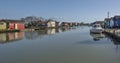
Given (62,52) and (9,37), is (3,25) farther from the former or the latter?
(62,52)

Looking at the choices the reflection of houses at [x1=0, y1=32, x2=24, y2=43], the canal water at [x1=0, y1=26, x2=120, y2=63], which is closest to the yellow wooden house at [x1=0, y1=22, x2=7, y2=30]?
the reflection of houses at [x1=0, y1=32, x2=24, y2=43]

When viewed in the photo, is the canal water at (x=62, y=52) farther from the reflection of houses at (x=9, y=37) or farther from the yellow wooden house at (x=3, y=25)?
the yellow wooden house at (x=3, y=25)

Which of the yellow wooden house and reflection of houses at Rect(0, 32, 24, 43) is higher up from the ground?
the yellow wooden house

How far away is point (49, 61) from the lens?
1237 centimetres

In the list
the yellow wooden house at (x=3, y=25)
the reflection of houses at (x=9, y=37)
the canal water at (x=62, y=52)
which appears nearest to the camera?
the canal water at (x=62, y=52)

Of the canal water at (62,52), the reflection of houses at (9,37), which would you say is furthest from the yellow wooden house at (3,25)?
the canal water at (62,52)

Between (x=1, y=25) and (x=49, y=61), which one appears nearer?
(x=49, y=61)

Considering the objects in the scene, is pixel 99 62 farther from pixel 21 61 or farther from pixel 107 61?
pixel 21 61

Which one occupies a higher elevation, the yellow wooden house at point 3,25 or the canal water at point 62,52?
the yellow wooden house at point 3,25

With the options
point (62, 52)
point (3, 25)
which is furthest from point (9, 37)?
point (3, 25)

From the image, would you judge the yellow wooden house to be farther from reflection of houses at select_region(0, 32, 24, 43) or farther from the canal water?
the canal water

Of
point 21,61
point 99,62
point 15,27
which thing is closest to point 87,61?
point 99,62

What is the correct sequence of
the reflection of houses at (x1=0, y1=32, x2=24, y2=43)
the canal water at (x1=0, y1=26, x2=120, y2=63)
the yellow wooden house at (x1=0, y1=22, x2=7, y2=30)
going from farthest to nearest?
A: the yellow wooden house at (x1=0, y1=22, x2=7, y2=30), the reflection of houses at (x1=0, y1=32, x2=24, y2=43), the canal water at (x1=0, y1=26, x2=120, y2=63)

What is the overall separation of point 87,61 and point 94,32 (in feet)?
89.4
